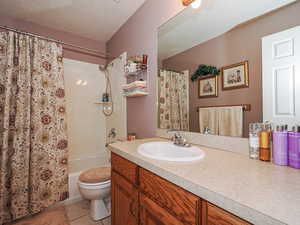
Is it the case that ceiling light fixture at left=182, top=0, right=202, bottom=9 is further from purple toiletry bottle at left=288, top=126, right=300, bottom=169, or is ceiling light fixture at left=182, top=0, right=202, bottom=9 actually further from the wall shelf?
purple toiletry bottle at left=288, top=126, right=300, bottom=169

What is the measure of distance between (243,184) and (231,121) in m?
0.52

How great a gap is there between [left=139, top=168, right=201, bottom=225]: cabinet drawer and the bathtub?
155 cm

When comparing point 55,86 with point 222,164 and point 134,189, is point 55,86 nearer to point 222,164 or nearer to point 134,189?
point 134,189

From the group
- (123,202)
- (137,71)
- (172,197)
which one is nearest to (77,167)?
(123,202)

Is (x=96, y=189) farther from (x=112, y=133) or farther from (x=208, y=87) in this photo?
(x=208, y=87)

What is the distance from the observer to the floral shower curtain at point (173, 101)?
127 centimetres

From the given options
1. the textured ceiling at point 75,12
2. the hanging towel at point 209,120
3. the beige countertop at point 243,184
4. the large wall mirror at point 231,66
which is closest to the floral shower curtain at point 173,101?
the large wall mirror at point 231,66

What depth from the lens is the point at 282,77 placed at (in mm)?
751

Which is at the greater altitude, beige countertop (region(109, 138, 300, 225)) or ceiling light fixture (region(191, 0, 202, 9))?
ceiling light fixture (region(191, 0, 202, 9))

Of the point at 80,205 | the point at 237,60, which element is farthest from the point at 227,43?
the point at 80,205

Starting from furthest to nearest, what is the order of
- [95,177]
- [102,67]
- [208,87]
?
[102,67]
[95,177]
[208,87]

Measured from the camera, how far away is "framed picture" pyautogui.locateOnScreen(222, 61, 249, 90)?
88 centimetres

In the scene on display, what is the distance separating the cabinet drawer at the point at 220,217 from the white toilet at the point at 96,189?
1245mm

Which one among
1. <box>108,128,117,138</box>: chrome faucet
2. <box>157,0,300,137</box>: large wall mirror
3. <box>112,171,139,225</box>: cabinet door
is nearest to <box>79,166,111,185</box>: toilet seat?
<box>112,171,139,225</box>: cabinet door
